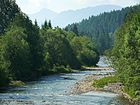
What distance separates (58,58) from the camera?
161125 millimetres

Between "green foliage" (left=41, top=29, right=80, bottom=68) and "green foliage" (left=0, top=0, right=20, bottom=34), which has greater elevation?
"green foliage" (left=0, top=0, right=20, bottom=34)

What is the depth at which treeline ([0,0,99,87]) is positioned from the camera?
106394 millimetres

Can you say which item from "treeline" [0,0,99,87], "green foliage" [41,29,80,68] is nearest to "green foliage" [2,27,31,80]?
"treeline" [0,0,99,87]

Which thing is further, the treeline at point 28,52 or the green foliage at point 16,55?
the treeline at point 28,52

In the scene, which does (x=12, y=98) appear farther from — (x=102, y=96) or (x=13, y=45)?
(x=13, y=45)

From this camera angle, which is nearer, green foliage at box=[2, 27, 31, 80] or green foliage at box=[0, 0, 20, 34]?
green foliage at box=[2, 27, 31, 80]

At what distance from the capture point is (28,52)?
120000 mm

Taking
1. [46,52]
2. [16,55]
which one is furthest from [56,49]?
[16,55]

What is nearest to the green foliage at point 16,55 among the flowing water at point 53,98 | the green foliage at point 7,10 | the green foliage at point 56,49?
the flowing water at point 53,98

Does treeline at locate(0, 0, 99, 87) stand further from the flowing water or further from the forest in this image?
the flowing water

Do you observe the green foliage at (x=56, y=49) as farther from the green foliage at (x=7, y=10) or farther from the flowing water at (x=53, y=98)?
the flowing water at (x=53, y=98)

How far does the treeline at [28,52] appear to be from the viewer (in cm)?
10639

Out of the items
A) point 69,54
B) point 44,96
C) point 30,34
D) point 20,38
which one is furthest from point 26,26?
point 44,96

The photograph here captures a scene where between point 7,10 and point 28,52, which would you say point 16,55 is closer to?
point 28,52
